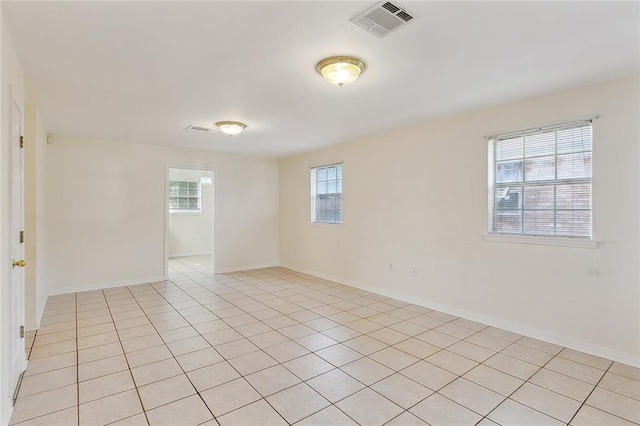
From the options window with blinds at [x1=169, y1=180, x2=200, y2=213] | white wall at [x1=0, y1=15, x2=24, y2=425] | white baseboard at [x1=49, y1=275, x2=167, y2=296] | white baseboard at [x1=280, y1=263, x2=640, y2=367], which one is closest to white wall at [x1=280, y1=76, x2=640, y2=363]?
white baseboard at [x1=280, y1=263, x2=640, y2=367]

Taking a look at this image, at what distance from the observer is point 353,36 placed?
2.08m

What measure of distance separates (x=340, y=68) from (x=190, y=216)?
24.0 feet

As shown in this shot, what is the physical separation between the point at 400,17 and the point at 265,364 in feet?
8.88

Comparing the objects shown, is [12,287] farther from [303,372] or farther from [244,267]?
[244,267]

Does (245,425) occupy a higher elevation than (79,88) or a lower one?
lower

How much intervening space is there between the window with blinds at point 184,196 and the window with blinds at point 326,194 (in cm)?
412

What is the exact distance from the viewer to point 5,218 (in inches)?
76.4

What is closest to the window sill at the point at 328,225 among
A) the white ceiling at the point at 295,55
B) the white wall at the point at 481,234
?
the white wall at the point at 481,234

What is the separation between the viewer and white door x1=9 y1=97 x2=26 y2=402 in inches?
84.3

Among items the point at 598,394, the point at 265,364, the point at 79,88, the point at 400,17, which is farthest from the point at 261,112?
the point at 598,394

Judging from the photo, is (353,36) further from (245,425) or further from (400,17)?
(245,425)

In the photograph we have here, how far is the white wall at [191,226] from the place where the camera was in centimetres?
835

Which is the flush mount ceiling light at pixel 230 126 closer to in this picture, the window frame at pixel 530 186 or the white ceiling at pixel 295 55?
the white ceiling at pixel 295 55

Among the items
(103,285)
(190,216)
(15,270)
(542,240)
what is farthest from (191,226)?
(542,240)
